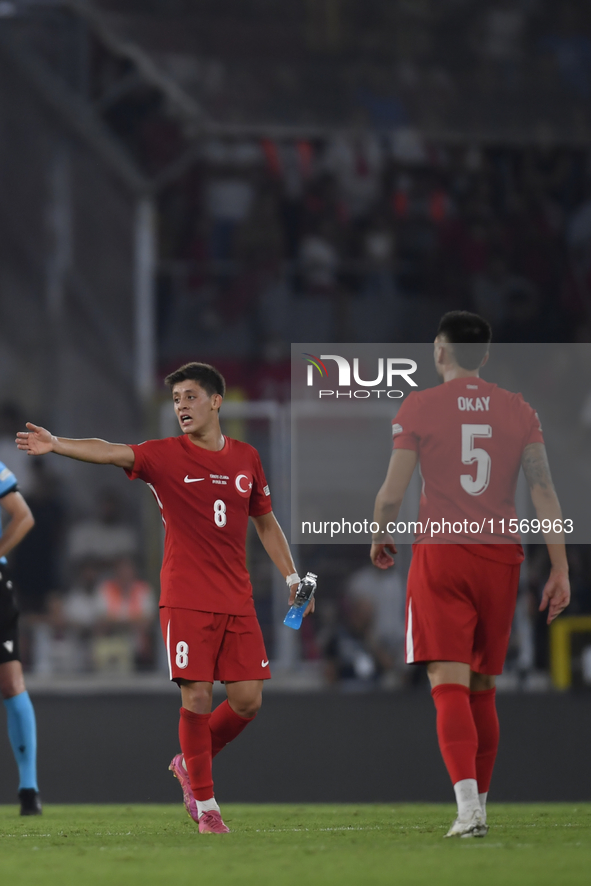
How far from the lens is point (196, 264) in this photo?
15000 mm

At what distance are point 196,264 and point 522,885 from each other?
1197 cm

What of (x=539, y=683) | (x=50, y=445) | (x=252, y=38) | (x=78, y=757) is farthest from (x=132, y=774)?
(x=252, y=38)

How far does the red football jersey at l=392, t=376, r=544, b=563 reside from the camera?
4.75 m

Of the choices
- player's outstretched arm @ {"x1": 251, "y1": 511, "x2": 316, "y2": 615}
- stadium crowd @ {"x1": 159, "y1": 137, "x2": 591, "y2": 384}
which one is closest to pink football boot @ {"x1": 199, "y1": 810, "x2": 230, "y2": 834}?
player's outstretched arm @ {"x1": 251, "y1": 511, "x2": 316, "y2": 615}

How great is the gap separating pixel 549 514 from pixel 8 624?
2559 millimetres

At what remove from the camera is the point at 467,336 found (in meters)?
4.80

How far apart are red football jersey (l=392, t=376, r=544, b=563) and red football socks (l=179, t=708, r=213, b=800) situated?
1033 mm

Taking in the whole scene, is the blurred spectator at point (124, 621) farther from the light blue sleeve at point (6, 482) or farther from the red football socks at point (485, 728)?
the red football socks at point (485, 728)

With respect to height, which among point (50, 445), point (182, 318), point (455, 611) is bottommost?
point (455, 611)

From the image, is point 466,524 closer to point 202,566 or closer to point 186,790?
point 202,566

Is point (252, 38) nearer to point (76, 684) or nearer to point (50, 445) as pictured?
point (76, 684)

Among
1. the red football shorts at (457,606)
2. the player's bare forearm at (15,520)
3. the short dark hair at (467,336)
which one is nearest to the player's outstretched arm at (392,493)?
the red football shorts at (457,606)

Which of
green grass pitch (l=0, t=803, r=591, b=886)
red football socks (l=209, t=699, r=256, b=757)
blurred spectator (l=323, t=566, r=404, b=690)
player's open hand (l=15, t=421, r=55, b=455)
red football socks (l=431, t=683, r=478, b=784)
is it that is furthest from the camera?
blurred spectator (l=323, t=566, r=404, b=690)

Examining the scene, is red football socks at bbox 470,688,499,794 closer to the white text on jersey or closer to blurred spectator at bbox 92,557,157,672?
the white text on jersey
